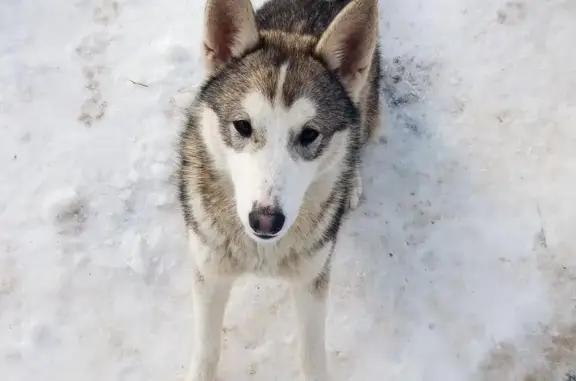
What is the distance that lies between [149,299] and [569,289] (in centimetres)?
251

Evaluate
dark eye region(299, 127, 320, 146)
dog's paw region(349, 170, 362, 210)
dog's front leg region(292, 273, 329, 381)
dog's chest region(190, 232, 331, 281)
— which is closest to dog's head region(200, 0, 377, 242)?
dark eye region(299, 127, 320, 146)

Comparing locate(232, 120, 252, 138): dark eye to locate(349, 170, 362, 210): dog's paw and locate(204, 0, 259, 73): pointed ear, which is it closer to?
locate(204, 0, 259, 73): pointed ear

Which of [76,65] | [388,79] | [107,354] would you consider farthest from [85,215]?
[388,79]

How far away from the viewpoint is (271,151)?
2.68 metres

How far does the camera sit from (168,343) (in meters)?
3.87

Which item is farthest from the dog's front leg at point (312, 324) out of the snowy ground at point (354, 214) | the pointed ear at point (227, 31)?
the pointed ear at point (227, 31)

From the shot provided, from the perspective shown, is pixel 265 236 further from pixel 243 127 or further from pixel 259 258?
pixel 259 258

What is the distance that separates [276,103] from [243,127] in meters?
0.17

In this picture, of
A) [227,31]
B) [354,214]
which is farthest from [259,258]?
→ [354,214]

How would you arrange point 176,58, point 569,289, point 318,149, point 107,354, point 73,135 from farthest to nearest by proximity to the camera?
point 176,58 → point 73,135 → point 569,289 → point 107,354 → point 318,149

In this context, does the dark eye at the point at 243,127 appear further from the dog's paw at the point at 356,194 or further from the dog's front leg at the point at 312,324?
the dog's paw at the point at 356,194

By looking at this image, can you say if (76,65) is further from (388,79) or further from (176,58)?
(388,79)

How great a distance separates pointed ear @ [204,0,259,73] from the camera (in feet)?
9.37

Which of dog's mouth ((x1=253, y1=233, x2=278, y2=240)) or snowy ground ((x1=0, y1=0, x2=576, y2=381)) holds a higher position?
dog's mouth ((x1=253, y1=233, x2=278, y2=240))
